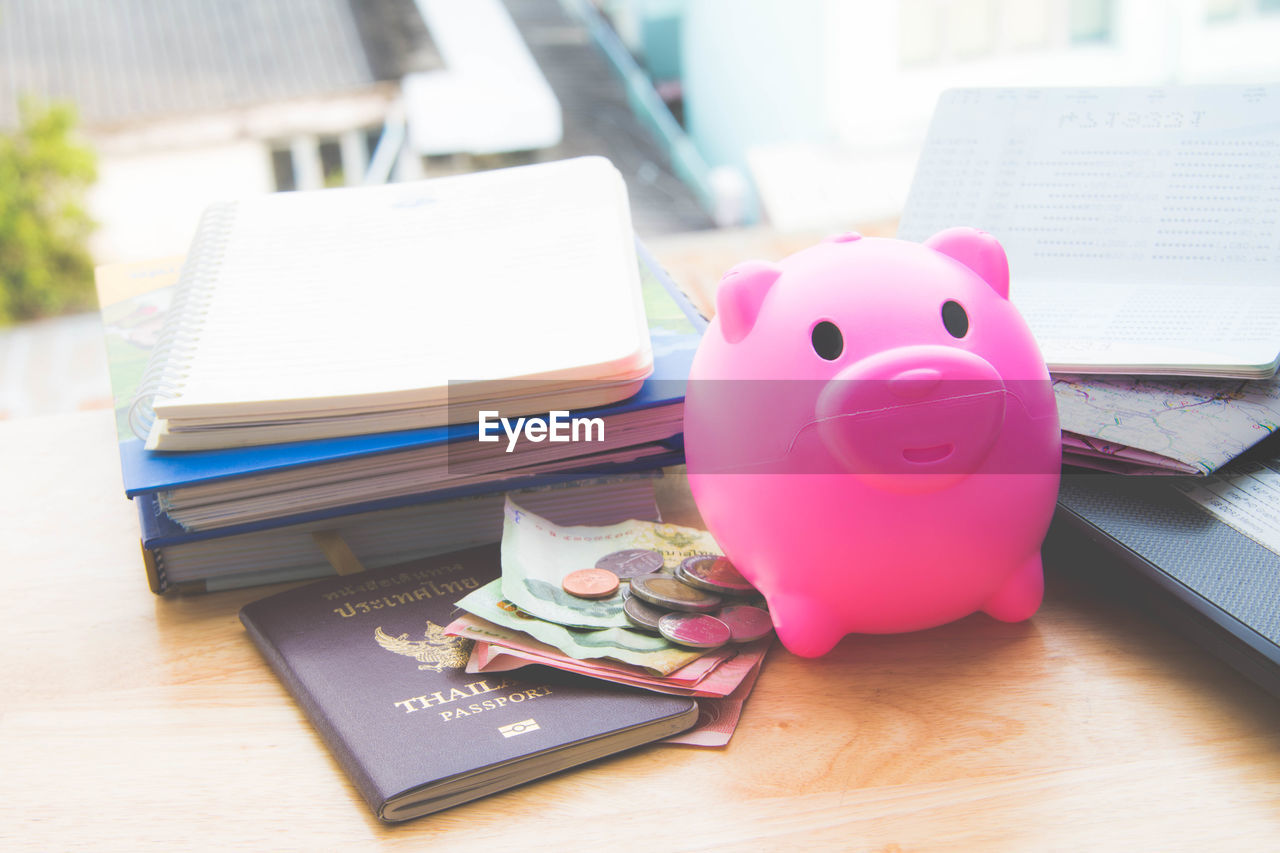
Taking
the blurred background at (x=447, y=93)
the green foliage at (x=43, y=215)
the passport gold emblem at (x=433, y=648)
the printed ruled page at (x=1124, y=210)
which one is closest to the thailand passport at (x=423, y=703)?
the passport gold emblem at (x=433, y=648)

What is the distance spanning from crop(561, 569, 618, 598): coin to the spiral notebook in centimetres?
10

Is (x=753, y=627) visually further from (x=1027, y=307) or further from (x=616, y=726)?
(x=1027, y=307)

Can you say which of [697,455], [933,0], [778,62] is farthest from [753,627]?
[778,62]

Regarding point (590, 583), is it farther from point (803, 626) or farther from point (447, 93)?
point (447, 93)

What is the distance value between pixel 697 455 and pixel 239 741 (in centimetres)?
27

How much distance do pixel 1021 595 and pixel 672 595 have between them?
0.19 m

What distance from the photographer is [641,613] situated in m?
0.55

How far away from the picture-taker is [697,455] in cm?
54

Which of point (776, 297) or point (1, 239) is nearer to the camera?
point (776, 297)

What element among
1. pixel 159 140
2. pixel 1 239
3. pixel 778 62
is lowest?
pixel 1 239

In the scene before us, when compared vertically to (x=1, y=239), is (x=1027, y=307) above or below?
above

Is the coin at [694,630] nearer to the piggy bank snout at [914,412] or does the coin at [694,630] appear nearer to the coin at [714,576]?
the coin at [714,576]

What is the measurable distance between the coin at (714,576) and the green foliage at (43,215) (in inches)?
219

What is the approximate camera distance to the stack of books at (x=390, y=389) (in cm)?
59
